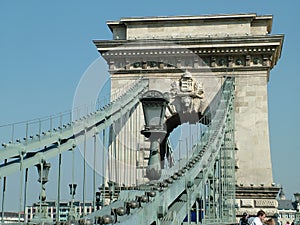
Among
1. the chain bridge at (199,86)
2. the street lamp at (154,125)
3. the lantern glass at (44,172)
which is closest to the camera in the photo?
the street lamp at (154,125)

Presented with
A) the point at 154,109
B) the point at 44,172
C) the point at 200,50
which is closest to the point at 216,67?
the point at 200,50

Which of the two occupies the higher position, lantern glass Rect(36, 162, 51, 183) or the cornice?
the cornice

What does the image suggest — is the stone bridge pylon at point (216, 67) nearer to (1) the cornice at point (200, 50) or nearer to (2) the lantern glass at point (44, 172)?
(1) the cornice at point (200, 50)

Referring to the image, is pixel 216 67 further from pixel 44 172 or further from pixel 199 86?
pixel 44 172

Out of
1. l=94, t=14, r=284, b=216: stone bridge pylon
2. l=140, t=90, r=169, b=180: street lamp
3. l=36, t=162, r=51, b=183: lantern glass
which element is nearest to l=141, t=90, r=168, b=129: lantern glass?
l=140, t=90, r=169, b=180: street lamp

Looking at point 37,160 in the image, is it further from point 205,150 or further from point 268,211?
point 268,211

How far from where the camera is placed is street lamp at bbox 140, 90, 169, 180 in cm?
981

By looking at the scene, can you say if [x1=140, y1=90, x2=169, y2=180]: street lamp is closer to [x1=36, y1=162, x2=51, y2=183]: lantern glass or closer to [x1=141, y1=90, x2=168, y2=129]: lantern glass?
[x1=141, y1=90, x2=168, y2=129]: lantern glass

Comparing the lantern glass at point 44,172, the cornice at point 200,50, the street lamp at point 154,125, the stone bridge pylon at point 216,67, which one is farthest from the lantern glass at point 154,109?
the cornice at point 200,50

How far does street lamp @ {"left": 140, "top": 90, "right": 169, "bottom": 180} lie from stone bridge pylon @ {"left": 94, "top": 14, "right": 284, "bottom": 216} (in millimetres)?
12566

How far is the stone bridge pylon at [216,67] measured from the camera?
22.6 meters

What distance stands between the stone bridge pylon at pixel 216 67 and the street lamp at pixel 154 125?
12566 millimetres

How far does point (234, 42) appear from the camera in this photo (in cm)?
2294

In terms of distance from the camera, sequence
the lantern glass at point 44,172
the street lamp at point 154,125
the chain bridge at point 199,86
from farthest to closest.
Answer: the chain bridge at point 199,86, the lantern glass at point 44,172, the street lamp at point 154,125
